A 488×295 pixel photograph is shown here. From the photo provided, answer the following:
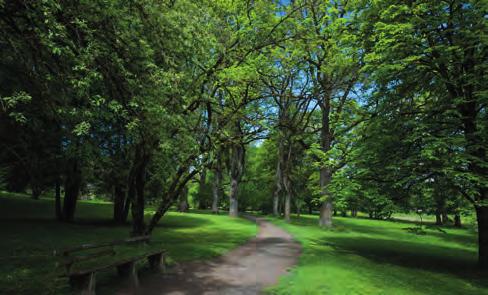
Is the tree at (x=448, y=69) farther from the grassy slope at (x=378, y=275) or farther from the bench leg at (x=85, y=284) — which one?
the bench leg at (x=85, y=284)

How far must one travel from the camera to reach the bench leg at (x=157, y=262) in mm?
9195

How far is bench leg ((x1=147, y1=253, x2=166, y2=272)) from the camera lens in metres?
9.20

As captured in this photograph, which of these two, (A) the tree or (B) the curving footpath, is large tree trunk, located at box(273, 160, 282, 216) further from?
(A) the tree

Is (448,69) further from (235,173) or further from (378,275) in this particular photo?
(235,173)

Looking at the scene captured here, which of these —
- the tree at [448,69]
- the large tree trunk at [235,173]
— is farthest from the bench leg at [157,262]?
the large tree trunk at [235,173]

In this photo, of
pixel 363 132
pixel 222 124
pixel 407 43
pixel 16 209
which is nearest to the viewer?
pixel 407 43

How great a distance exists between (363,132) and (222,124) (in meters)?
7.20

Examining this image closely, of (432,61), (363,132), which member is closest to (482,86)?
(432,61)

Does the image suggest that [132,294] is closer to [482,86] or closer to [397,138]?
[397,138]

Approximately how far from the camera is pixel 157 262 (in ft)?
30.6

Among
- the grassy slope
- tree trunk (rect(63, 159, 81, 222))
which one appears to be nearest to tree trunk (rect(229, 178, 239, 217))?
tree trunk (rect(63, 159, 81, 222))

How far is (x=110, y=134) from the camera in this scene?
14586 mm

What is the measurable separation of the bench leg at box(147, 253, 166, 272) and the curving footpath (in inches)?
13.9

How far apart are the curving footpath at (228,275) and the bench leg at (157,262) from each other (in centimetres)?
35
